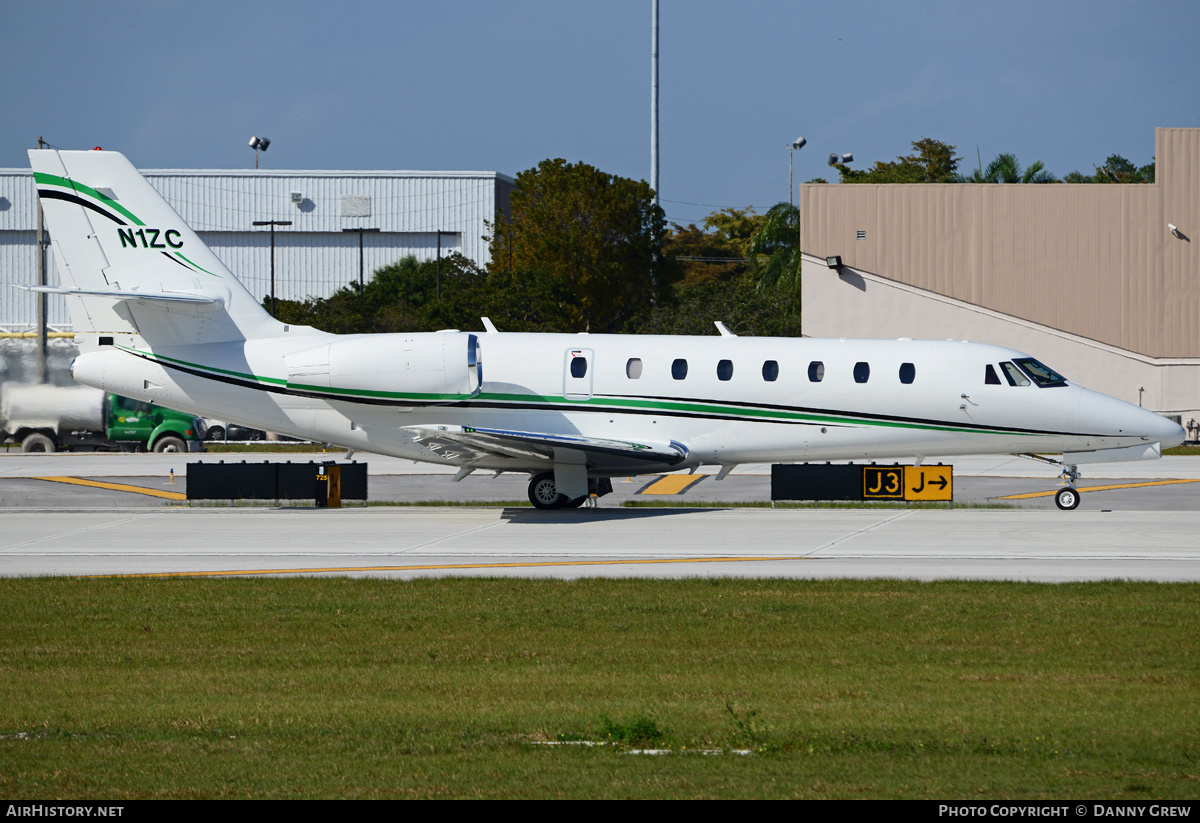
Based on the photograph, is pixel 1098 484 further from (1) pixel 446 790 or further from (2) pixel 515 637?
(1) pixel 446 790

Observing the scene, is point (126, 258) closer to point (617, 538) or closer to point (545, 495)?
point (545, 495)

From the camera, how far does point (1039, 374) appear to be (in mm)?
22984

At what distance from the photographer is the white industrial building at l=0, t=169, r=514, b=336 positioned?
90062 millimetres

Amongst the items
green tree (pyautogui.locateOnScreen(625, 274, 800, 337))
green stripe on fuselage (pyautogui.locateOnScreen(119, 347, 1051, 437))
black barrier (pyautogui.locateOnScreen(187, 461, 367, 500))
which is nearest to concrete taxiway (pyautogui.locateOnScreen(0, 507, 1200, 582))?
black barrier (pyautogui.locateOnScreen(187, 461, 367, 500))

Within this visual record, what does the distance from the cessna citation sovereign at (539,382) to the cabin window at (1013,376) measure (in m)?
0.03

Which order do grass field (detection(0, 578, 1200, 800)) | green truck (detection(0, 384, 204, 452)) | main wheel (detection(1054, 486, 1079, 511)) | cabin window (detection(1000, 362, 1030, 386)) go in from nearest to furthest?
grass field (detection(0, 578, 1200, 800)) < cabin window (detection(1000, 362, 1030, 386)) < main wheel (detection(1054, 486, 1079, 511)) < green truck (detection(0, 384, 204, 452))

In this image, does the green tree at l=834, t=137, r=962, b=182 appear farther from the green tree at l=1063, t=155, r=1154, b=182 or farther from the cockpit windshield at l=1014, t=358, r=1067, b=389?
the cockpit windshield at l=1014, t=358, r=1067, b=389

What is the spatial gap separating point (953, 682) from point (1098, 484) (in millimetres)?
21921

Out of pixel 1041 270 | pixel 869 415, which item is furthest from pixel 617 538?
pixel 1041 270

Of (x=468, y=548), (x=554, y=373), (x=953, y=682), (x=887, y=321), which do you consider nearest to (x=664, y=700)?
(x=953, y=682)

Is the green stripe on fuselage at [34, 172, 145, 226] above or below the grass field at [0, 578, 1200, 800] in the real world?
above

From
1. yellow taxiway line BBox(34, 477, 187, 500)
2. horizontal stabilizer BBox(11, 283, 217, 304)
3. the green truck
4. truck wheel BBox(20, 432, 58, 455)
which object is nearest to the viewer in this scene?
horizontal stabilizer BBox(11, 283, 217, 304)

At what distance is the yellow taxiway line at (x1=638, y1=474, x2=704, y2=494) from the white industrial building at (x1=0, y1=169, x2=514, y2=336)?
196ft

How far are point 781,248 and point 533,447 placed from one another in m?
45.8
